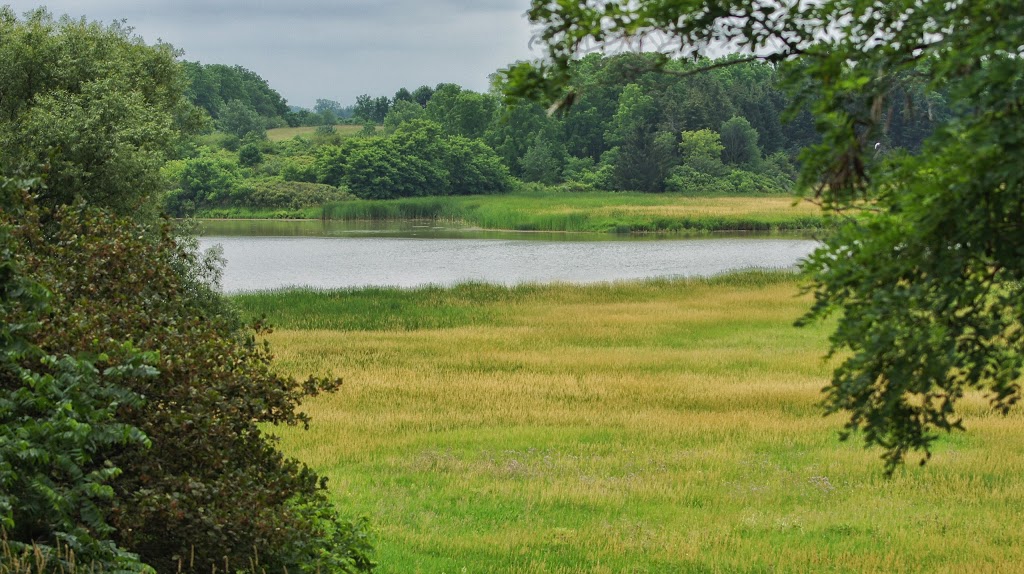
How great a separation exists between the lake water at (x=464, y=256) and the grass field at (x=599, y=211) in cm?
522

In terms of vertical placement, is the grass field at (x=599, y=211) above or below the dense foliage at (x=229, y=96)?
below

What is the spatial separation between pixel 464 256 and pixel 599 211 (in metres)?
30.2

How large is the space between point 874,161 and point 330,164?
113572mm

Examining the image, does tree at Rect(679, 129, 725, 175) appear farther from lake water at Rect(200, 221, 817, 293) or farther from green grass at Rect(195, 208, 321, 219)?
lake water at Rect(200, 221, 817, 293)

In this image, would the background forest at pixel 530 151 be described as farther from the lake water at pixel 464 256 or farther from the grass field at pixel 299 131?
the lake water at pixel 464 256

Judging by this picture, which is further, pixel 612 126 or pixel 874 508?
pixel 612 126

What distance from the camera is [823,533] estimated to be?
12039 millimetres

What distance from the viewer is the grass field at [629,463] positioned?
11.3 m

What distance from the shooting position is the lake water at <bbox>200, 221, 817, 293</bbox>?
51.1 m

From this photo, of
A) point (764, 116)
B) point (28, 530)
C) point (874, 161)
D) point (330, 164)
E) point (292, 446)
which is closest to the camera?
Result: point (874, 161)

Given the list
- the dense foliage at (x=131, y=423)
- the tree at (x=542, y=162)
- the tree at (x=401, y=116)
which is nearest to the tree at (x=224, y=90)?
the tree at (x=401, y=116)

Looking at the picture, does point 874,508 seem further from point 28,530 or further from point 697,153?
point 697,153

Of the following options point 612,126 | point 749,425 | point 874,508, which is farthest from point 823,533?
point 612,126

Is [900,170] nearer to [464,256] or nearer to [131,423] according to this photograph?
[131,423]
